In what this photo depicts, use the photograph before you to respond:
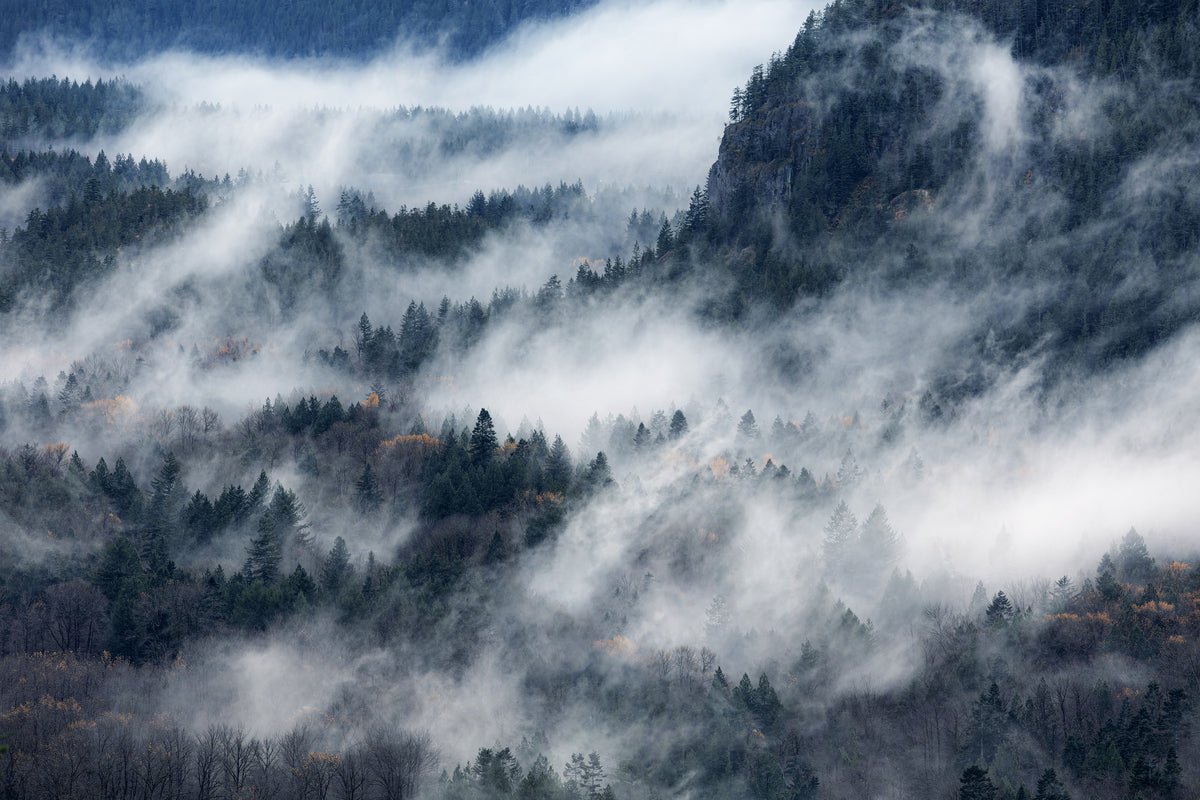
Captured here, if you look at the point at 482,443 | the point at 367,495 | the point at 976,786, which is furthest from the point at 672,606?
the point at 976,786

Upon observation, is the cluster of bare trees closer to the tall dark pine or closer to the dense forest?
the dense forest

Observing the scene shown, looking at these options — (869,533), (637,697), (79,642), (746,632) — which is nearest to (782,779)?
(637,697)

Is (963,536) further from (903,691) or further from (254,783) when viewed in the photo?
(254,783)

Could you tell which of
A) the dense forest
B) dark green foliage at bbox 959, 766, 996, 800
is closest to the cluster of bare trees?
the dense forest

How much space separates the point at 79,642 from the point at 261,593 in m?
21.6

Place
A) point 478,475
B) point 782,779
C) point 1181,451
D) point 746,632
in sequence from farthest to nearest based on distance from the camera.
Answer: point 1181,451 < point 478,475 < point 746,632 < point 782,779

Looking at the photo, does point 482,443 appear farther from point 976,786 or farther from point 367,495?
point 976,786

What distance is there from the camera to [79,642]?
13850 centimetres

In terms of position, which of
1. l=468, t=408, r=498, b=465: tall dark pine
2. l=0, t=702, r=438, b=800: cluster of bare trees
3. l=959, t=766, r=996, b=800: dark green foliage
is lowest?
l=959, t=766, r=996, b=800: dark green foliage

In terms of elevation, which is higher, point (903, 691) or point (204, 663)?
point (204, 663)

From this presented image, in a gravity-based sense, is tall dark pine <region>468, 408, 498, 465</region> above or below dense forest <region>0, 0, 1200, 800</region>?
above

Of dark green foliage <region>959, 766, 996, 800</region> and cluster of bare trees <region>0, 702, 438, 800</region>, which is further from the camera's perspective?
dark green foliage <region>959, 766, 996, 800</region>

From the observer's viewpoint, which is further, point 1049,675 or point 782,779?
point 1049,675

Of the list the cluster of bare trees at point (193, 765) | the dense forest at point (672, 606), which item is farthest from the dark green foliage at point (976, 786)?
the cluster of bare trees at point (193, 765)
